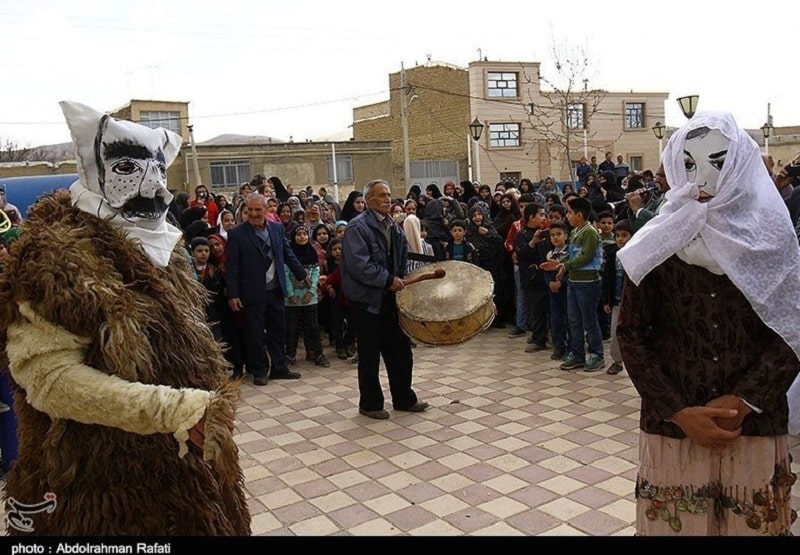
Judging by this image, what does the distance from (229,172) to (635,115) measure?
23245 millimetres

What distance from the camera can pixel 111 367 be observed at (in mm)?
1968

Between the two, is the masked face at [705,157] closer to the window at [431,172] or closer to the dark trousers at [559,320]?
the dark trousers at [559,320]

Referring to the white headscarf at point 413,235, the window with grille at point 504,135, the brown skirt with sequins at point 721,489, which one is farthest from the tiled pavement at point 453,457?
the window with grille at point 504,135

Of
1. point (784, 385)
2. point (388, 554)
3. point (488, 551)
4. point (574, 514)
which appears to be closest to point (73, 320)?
point (388, 554)

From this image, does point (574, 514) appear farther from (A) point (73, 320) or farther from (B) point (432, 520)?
(A) point (73, 320)

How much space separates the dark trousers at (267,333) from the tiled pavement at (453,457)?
0.77ft

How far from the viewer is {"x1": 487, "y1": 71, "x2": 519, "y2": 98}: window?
35.2m

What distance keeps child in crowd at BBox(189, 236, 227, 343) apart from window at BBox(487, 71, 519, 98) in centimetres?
3053

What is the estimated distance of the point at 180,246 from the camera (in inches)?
97.0

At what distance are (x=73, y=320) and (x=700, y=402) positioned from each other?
2.05m

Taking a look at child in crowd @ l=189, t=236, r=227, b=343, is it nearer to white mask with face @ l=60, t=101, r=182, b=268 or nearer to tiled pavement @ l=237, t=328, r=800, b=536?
tiled pavement @ l=237, t=328, r=800, b=536

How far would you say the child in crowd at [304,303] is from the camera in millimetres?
7480

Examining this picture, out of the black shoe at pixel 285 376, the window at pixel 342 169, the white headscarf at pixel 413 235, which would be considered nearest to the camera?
the black shoe at pixel 285 376

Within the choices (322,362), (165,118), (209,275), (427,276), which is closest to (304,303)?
(322,362)
